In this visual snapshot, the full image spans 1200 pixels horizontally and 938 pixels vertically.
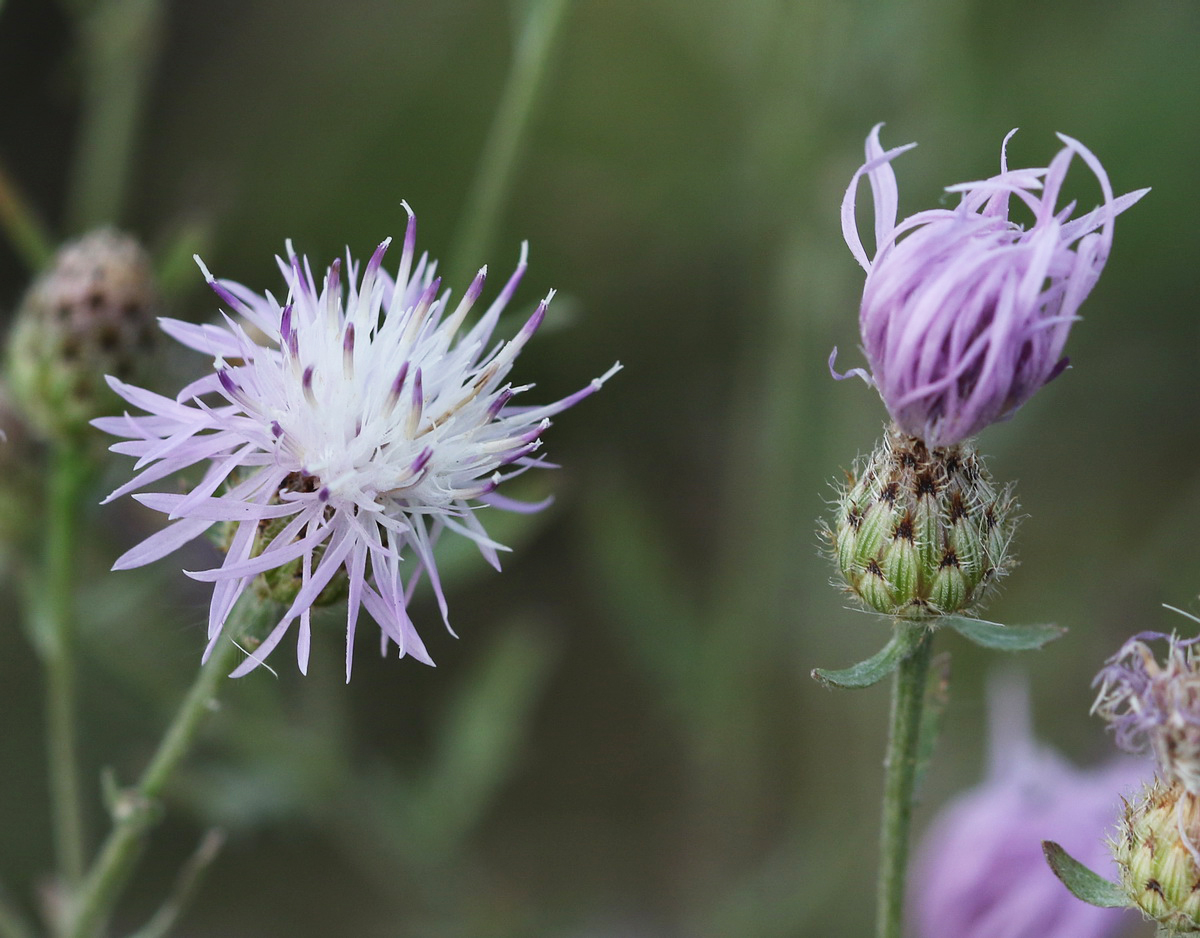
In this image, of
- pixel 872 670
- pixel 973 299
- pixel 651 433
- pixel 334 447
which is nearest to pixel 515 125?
pixel 334 447

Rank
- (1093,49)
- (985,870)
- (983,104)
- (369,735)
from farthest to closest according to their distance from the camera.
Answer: (369,735), (1093,49), (983,104), (985,870)

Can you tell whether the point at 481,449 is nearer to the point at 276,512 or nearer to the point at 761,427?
the point at 276,512

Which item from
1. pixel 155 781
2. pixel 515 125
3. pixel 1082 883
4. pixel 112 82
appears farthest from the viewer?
pixel 112 82

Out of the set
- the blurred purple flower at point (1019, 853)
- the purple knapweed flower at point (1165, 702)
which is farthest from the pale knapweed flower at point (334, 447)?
the blurred purple flower at point (1019, 853)

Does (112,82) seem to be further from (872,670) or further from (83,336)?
(872,670)

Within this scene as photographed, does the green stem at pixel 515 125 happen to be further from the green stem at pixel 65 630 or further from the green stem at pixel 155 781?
the green stem at pixel 155 781

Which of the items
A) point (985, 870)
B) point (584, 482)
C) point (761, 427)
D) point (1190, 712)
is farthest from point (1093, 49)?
point (1190, 712)
